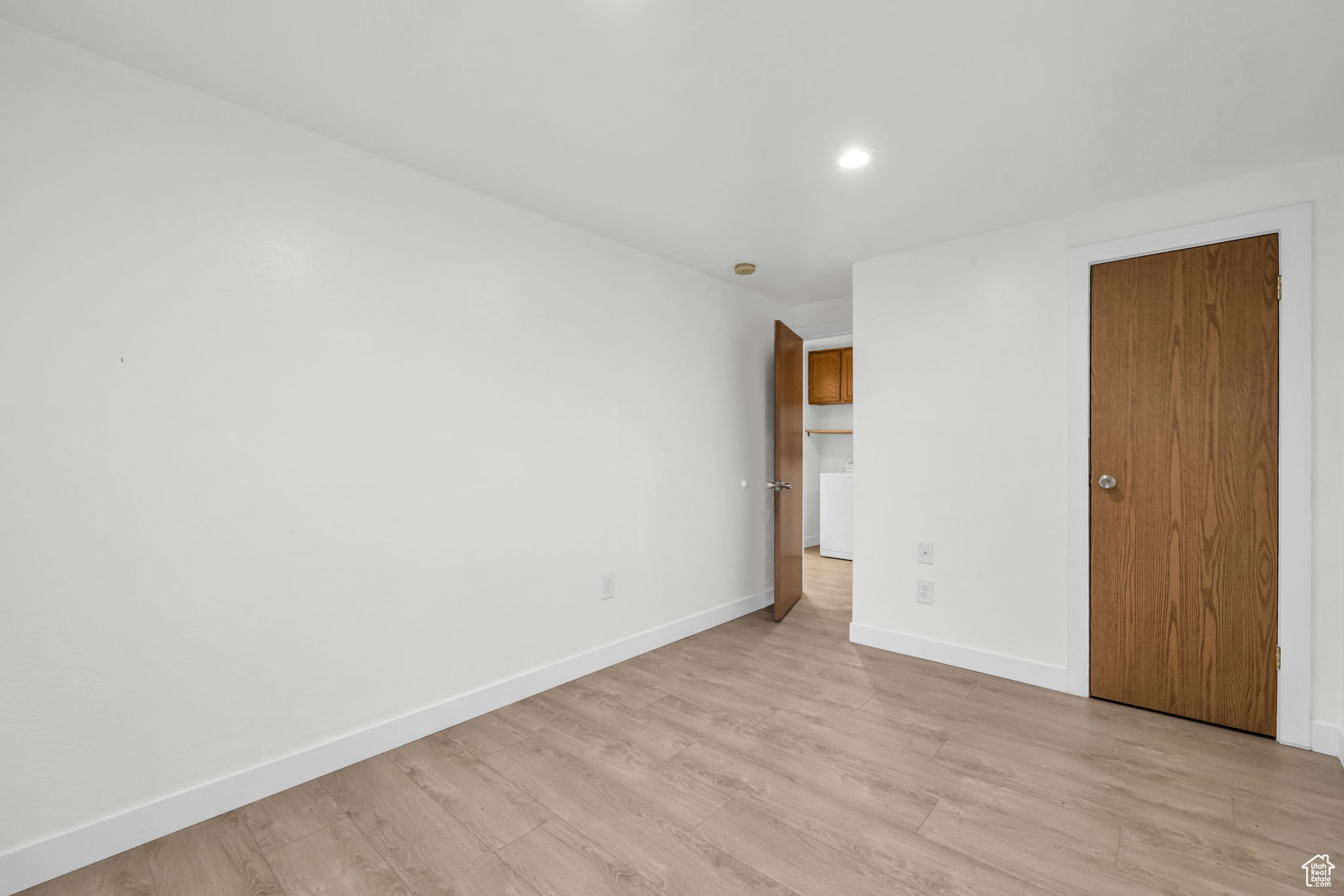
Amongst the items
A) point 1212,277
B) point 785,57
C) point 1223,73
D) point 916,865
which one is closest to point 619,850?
point 916,865

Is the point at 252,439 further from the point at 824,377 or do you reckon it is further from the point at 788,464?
the point at 824,377

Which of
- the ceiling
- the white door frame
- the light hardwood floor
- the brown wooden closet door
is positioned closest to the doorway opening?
the brown wooden closet door

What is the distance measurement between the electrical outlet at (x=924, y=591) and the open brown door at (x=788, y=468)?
94 cm

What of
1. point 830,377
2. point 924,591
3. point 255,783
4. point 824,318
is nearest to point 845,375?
point 830,377

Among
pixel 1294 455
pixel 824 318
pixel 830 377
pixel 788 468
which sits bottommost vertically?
pixel 788 468

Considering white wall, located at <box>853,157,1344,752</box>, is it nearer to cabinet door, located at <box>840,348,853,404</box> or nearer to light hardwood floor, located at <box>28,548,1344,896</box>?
light hardwood floor, located at <box>28,548,1344,896</box>

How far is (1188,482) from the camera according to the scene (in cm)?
253

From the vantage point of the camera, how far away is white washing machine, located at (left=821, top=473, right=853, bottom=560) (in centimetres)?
610

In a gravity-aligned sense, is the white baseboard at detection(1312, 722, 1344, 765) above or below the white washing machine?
below

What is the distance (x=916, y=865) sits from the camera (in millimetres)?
1651

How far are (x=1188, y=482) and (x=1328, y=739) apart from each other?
1.04 meters

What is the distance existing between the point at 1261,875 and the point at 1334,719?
1.11 meters

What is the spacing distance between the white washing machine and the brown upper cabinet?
0.90 meters

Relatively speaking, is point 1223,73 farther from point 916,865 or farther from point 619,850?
point 619,850
